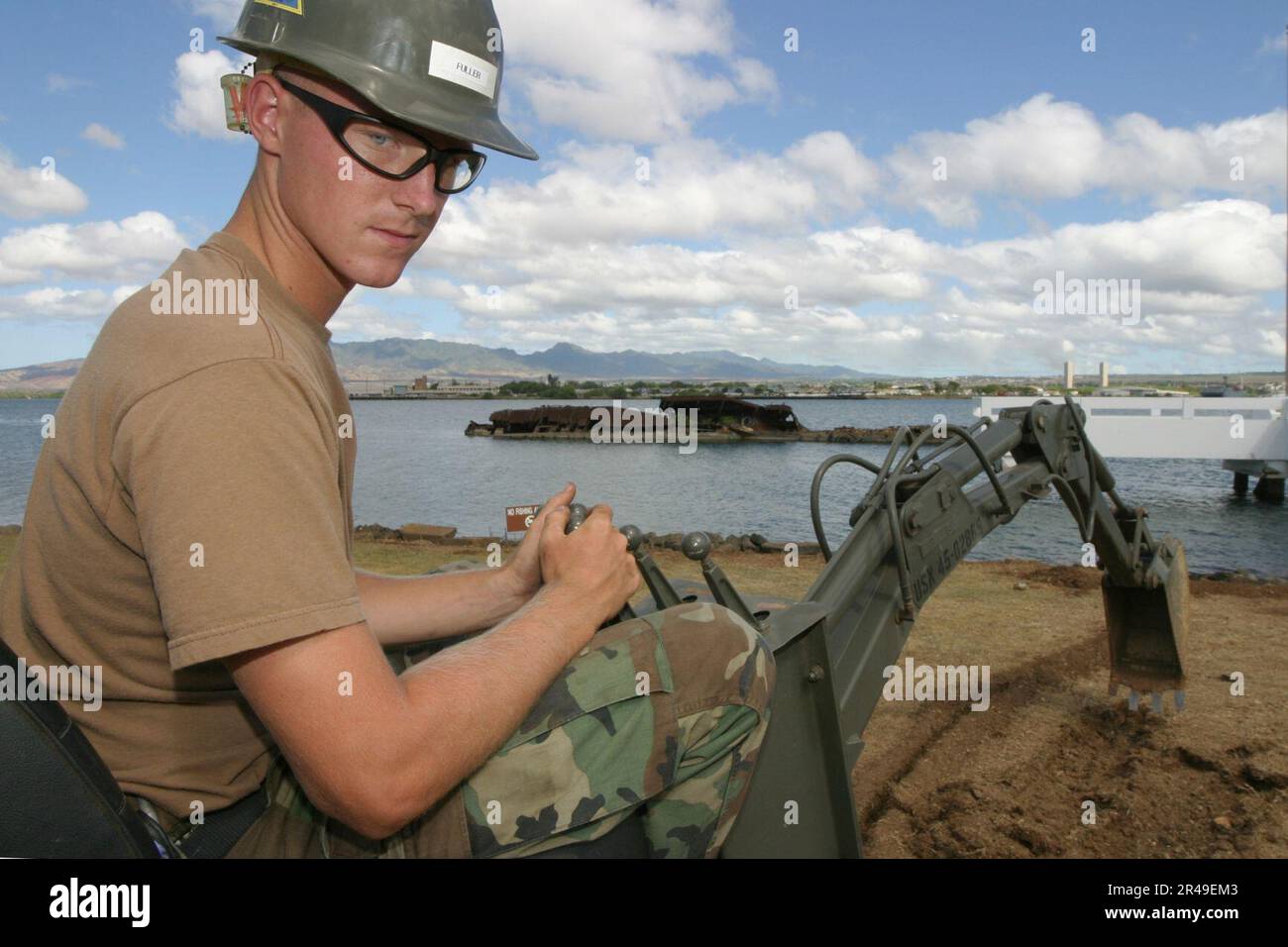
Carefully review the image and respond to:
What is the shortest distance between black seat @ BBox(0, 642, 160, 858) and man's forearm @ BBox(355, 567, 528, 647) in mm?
1005

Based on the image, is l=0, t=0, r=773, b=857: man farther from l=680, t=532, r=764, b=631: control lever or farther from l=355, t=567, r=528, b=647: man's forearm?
l=355, t=567, r=528, b=647: man's forearm

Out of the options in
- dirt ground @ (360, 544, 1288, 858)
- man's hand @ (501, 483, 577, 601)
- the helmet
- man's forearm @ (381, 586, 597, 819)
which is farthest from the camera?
dirt ground @ (360, 544, 1288, 858)

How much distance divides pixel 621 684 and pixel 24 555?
1047mm

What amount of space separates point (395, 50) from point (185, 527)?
39.2 inches

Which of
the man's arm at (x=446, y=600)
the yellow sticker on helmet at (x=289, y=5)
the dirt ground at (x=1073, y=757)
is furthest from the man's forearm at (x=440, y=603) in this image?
the dirt ground at (x=1073, y=757)

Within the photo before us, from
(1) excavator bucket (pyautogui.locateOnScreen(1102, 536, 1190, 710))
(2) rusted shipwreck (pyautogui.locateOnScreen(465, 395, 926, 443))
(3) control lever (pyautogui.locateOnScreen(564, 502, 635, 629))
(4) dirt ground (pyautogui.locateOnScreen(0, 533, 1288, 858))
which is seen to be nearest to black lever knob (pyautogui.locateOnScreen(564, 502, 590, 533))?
(3) control lever (pyautogui.locateOnScreen(564, 502, 635, 629))

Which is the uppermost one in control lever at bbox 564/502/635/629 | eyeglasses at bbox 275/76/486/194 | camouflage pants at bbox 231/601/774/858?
eyeglasses at bbox 275/76/486/194

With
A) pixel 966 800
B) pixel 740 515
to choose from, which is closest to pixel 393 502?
pixel 740 515

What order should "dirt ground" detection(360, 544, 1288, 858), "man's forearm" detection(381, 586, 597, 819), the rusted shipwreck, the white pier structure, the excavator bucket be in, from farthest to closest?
1. the rusted shipwreck
2. the white pier structure
3. the excavator bucket
4. "dirt ground" detection(360, 544, 1288, 858)
5. "man's forearm" detection(381, 586, 597, 819)

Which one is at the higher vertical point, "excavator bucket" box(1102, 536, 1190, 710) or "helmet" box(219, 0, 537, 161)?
"helmet" box(219, 0, 537, 161)

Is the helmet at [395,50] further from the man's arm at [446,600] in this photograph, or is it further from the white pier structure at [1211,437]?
the white pier structure at [1211,437]

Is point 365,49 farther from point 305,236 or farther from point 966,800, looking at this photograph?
point 966,800

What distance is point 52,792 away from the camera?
1.31m

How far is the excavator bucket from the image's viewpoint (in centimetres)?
480
